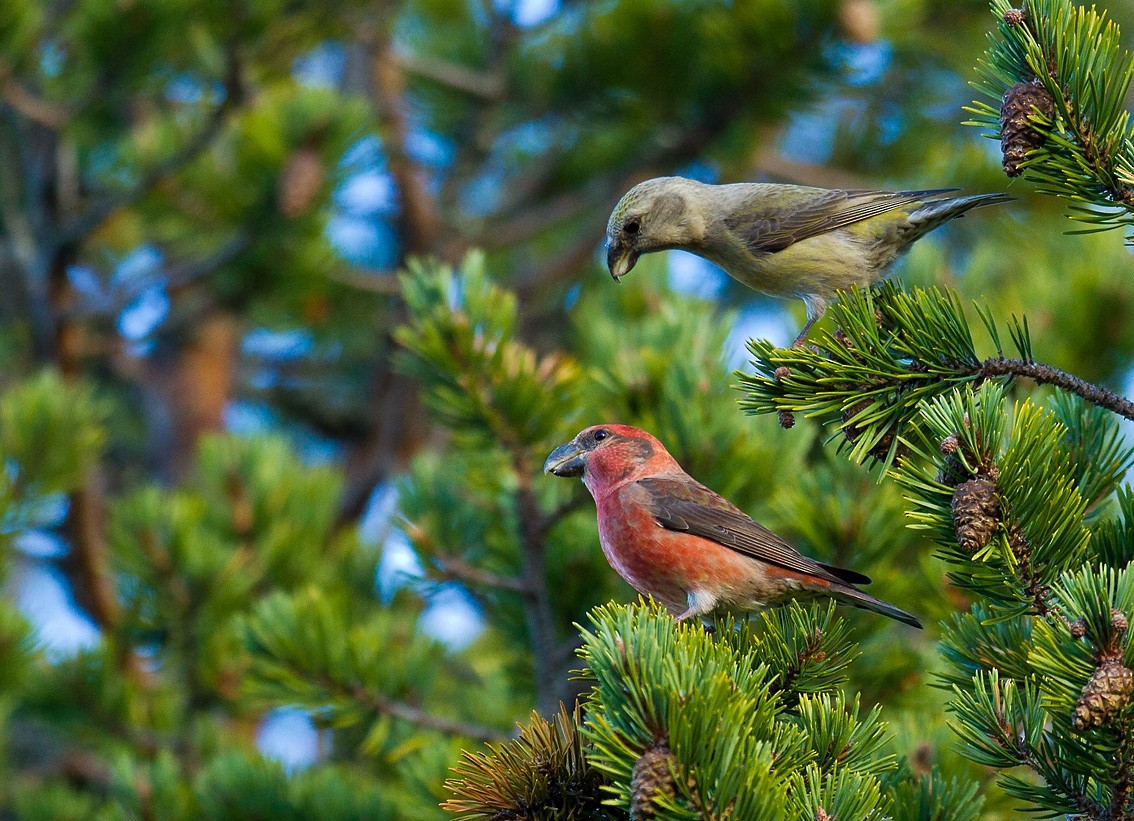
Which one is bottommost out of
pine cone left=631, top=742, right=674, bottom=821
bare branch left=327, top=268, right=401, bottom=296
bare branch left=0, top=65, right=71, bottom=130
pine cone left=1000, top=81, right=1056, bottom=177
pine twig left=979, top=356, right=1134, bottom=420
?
bare branch left=327, top=268, right=401, bottom=296

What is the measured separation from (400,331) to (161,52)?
2.41 meters

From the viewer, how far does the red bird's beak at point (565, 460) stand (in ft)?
12.6

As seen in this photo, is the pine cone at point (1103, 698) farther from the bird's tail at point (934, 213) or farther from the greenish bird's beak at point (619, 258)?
the greenish bird's beak at point (619, 258)

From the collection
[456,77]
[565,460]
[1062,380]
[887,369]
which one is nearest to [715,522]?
[565,460]

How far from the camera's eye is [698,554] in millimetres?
3613

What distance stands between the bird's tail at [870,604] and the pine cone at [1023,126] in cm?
122

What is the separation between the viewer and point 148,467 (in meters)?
9.20

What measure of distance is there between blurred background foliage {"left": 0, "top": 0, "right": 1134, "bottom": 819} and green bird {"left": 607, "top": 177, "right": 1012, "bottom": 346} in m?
0.37

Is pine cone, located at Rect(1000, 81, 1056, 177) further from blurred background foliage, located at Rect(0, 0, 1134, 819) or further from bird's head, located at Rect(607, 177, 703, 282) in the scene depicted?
bird's head, located at Rect(607, 177, 703, 282)

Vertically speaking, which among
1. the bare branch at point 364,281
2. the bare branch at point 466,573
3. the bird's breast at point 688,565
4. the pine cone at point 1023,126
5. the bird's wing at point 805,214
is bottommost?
the bare branch at point 364,281

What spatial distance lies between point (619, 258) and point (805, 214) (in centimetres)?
71

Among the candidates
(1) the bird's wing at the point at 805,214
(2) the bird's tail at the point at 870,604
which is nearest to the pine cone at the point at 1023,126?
(2) the bird's tail at the point at 870,604

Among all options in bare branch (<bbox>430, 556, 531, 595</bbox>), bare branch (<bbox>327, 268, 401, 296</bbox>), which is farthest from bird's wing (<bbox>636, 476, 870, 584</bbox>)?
bare branch (<bbox>327, 268, 401, 296</bbox>)

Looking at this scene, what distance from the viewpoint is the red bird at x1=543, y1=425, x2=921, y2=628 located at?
11.6ft
